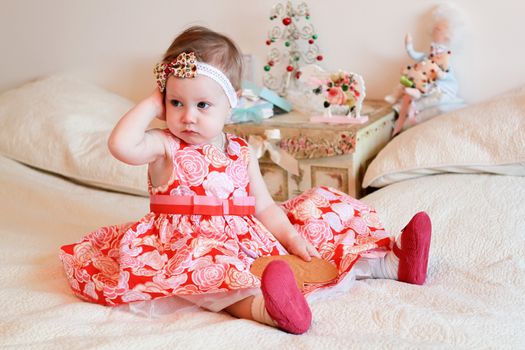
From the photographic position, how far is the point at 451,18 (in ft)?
6.38

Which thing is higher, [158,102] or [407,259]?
[158,102]

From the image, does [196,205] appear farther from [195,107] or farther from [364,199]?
[364,199]

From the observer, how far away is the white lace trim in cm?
124

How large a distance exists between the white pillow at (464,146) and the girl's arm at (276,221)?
47cm

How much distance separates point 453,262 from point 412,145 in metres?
0.50

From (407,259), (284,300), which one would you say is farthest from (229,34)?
(284,300)

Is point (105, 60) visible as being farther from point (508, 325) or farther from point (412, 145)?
point (508, 325)

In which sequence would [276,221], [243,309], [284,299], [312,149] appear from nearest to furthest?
1. [284,299]
2. [243,309]
3. [276,221]
4. [312,149]

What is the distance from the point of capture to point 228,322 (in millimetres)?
1086

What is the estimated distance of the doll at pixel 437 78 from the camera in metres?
1.96

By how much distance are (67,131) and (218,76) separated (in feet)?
3.33

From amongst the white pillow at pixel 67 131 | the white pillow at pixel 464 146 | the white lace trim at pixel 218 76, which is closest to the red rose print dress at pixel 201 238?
the white lace trim at pixel 218 76

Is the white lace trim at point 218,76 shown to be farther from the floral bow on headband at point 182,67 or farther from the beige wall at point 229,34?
the beige wall at point 229,34

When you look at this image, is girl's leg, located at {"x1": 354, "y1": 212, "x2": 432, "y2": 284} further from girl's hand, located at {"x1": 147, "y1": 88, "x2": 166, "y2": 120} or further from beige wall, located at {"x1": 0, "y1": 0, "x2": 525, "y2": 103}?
beige wall, located at {"x1": 0, "y1": 0, "x2": 525, "y2": 103}
